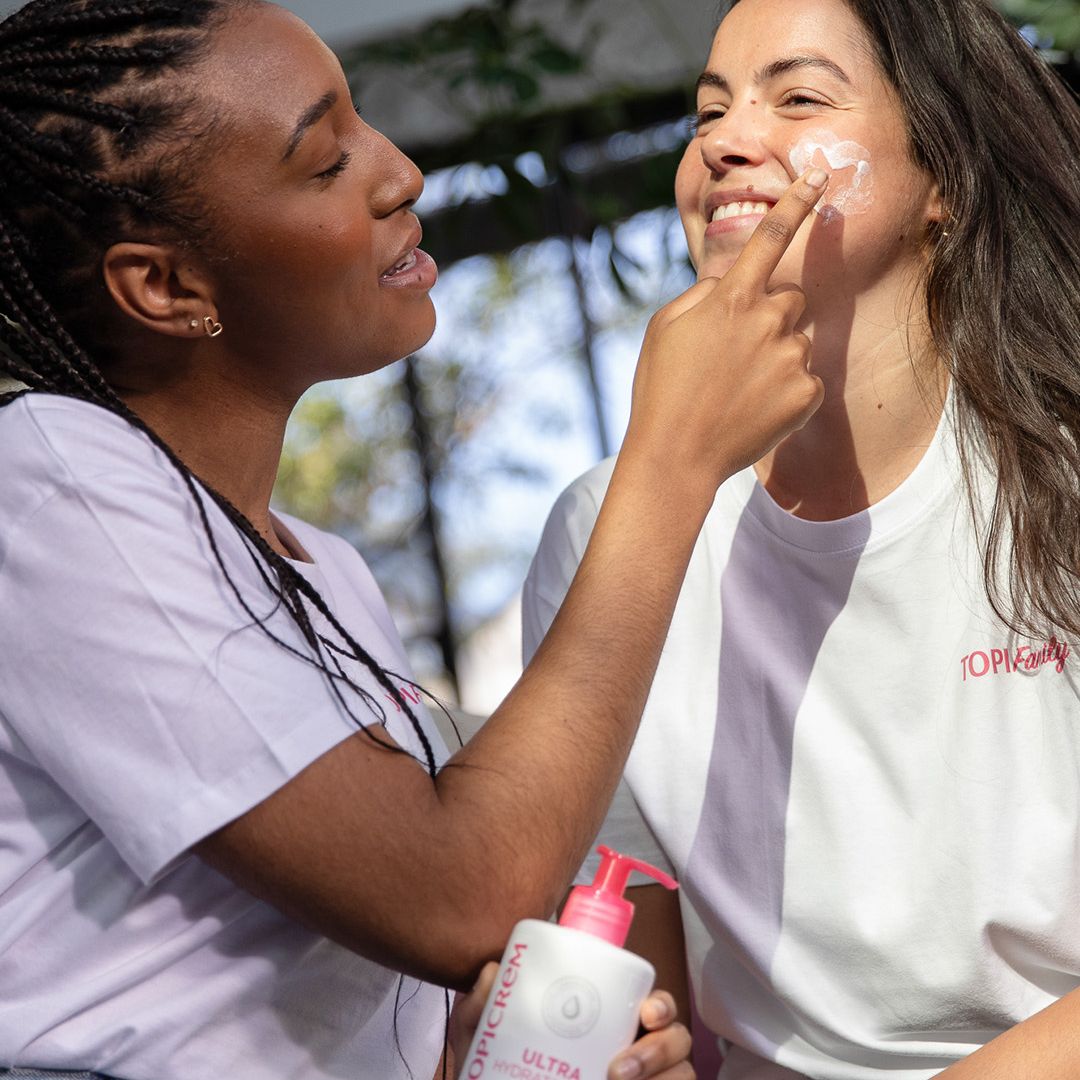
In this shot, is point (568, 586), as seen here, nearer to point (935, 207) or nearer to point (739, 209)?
point (739, 209)

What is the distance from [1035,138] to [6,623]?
0.97m

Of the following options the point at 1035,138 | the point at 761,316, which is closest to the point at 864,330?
the point at 1035,138

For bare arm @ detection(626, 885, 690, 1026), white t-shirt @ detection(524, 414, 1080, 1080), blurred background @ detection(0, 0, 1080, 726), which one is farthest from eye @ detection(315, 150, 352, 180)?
blurred background @ detection(0, 0, 1080, 726)

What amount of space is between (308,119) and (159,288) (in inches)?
5.9

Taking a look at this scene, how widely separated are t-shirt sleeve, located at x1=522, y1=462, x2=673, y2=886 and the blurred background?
5.57 feet

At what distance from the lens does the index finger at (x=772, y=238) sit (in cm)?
94

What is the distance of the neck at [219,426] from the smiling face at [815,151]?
0.44 meters

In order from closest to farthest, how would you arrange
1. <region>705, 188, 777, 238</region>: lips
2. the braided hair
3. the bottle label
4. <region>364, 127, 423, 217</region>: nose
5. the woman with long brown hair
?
the bottle label, the braided hair, <region>364, 127, 423, 217</region>: nose, the woman with long brown hair, <region>705, 188, 777, 238</region>: lips

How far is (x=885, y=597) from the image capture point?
1188mm

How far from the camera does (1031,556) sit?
113cm

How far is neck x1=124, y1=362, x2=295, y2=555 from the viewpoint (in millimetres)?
961

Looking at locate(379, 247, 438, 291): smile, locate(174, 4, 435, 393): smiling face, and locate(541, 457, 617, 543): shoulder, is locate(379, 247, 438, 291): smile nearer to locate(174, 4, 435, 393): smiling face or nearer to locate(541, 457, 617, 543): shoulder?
locate(174, 4, 435, 393): smiling face

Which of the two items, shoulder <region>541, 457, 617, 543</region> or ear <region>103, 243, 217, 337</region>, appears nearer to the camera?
ear <region>103, 243, 217, 337</region>

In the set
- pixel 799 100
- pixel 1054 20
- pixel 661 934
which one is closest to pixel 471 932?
pixel 661 934
